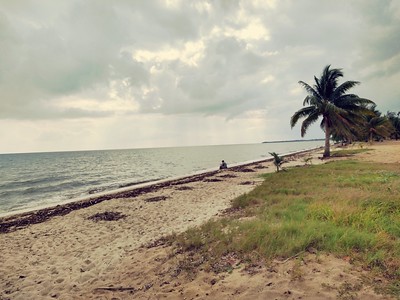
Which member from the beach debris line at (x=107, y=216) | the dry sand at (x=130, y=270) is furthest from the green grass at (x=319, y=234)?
the beach debris line at (x=107, y=216)

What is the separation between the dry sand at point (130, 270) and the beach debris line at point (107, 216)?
33cm

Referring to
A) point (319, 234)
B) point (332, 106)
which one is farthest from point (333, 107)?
point (319, 234)

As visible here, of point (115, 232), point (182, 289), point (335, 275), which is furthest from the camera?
point (115, 232)

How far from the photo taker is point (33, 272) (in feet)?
21.3

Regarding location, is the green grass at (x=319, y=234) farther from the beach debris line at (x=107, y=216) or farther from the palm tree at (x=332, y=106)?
the palm tree at (x=332, y=106)

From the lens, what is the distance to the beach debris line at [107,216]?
1169 cm

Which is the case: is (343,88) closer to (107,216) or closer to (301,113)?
(301,113)

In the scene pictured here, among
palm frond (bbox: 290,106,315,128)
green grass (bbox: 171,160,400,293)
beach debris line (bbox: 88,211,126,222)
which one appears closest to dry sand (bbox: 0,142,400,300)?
beach debris line (bbox: 88,211,126,222)

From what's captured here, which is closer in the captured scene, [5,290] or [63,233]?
[5,290]

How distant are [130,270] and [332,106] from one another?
28836 mm

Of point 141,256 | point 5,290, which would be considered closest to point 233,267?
point 141,256

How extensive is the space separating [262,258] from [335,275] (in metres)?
1.39

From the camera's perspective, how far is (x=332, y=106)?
92.2 feet

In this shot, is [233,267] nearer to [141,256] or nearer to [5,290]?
[141,256]
